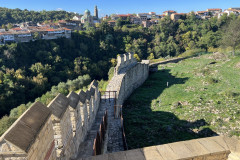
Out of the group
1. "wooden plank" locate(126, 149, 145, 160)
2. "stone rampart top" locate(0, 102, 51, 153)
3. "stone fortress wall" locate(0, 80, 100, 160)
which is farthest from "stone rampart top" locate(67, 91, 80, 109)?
"wooden plank" locate(126, 149, 145, 160)

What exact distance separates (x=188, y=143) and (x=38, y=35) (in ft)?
161

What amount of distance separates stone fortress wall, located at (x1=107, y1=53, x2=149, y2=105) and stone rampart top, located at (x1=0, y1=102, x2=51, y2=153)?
9512 mm

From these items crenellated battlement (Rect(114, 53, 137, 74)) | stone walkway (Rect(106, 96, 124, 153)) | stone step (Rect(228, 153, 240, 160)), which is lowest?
stone walkway (Rect(106, 96, 124, 153))

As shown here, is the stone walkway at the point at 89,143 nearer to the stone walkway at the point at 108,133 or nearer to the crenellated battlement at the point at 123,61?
the stone walkway at the point at 108,133

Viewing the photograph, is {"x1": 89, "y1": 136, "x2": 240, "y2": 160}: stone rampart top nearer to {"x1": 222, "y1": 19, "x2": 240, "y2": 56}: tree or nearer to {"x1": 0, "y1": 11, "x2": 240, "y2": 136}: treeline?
{"x1": 0, "y1": 11, "x2": 240, "y2": 136}: treeline

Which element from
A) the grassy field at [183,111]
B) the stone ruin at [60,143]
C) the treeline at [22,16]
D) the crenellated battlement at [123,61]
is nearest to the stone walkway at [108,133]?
the stone ruin at [60,143]

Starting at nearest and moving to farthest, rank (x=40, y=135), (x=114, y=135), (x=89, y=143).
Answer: (x=40, y=135)
(x=89, y=143)
(x=114, y=135)

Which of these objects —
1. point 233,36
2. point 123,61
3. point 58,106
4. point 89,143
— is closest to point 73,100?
point 58,106

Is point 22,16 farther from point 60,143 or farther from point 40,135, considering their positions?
point 40,135

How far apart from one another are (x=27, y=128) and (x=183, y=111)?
1045 cm

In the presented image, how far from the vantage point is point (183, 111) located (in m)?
11.1

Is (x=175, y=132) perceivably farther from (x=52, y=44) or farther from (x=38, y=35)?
(x=38, y=35)

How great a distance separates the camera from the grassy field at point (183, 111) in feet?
29.0

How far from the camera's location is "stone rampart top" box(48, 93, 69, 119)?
315 cm
